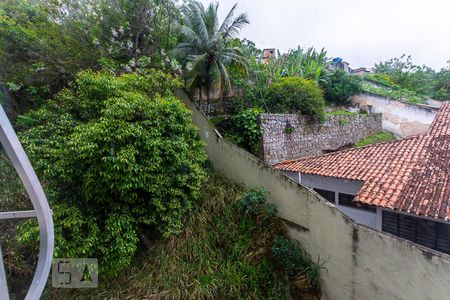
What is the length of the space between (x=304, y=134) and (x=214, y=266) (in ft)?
24.0

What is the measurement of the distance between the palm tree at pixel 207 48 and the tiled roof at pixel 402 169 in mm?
4481

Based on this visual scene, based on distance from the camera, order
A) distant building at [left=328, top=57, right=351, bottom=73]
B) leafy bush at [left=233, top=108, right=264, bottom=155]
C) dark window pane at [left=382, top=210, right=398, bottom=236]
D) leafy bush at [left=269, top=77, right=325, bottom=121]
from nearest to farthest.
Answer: dark window pane at [left=382, top=210, right=398, bottom=236] → leafy bush at [left=233, top=108, right=264, bottom=155] → leafy bush at [left=269, top=77, right=325, bottom=121] → distant building at [left=328, top=57, right=351, bottom=73]

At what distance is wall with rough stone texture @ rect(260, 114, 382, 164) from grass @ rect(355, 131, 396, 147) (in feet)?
0.89

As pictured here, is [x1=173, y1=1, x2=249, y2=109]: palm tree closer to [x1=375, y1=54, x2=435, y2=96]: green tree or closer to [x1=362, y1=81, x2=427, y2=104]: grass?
[x1=362, y1=81, x2=427, y2=104]: grass

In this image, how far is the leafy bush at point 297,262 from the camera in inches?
213

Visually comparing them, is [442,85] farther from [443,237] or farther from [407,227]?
[443,237]

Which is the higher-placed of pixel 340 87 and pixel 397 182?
pixel 340 87

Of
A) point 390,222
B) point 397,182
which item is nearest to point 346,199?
point 390,222

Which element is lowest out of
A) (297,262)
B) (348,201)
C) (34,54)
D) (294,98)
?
(297,262)

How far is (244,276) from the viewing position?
5480mm

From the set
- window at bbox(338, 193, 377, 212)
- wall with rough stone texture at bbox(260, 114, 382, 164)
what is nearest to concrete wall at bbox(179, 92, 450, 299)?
wall with rough stone texture at bbox(260, 114, 382, 164)

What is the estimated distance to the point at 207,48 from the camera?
9.20 m

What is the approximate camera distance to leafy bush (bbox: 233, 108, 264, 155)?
8.82 metres

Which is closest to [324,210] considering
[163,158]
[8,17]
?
[163,158]
